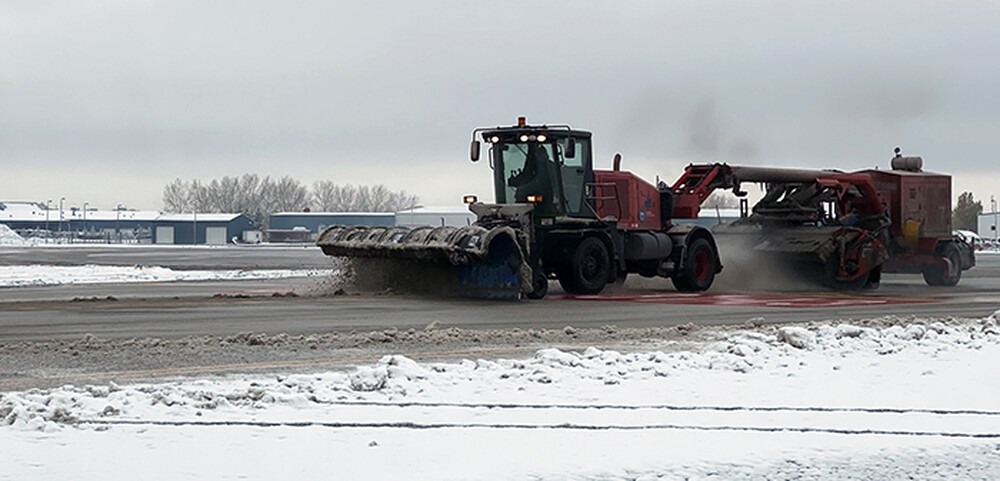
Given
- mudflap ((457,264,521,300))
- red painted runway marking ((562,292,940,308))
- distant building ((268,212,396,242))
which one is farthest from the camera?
distant building ((268,212,396,242))

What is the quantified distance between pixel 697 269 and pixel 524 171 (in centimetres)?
468

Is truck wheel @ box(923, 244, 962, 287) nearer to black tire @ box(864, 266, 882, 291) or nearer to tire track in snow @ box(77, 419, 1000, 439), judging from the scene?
black tire @ box(864, 266, 882, 291)

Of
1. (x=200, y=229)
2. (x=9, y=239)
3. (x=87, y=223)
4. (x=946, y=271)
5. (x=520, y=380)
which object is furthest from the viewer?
(x=87, y=223)

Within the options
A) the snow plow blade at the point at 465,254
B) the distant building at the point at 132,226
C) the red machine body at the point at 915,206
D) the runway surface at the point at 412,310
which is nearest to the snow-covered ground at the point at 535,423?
the runway surface at the point at 412,310

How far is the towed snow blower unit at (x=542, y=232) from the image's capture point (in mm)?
20922

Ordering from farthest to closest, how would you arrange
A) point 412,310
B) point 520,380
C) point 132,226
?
point 132,226 < point 412,310 < point 520,380

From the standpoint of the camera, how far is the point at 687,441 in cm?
797

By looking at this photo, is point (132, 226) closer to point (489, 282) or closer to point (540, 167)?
point (540, 167)

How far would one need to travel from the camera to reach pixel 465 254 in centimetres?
2036

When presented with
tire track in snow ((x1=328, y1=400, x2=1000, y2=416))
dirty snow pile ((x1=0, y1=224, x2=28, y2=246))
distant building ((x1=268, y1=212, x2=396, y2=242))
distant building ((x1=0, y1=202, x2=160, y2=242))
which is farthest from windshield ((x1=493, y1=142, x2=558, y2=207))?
distant building ((x1=0, y1=202, x2=160, y2=242))

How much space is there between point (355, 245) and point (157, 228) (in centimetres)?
11585

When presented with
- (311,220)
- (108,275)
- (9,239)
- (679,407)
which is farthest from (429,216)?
(679,407)

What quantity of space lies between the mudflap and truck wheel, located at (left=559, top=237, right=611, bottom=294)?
5.28 feet

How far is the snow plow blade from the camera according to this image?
67.0ft
